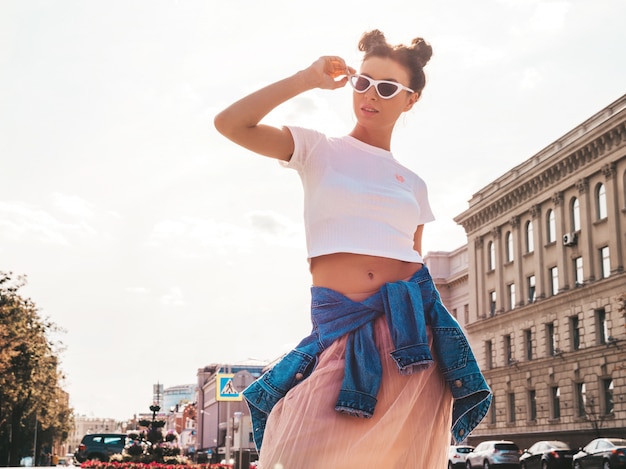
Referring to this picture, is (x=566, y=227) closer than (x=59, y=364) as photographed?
Yes

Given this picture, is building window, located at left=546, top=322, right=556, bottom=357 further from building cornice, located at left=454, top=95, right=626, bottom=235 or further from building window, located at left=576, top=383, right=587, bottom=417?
building cornice, located at left=454, top=95, right=626, bottom=235

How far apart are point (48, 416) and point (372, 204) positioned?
76931mm

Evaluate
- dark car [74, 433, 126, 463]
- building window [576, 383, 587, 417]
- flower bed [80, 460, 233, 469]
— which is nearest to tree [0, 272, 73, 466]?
dark car [74, 433, 126, 463]

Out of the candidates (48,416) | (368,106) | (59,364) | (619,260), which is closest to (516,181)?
(619,260)

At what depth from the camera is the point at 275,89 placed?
10.4 ft

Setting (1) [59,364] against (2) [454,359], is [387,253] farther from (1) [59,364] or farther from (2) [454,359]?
(1) [59,364]

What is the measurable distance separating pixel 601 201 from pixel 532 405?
13746 mm

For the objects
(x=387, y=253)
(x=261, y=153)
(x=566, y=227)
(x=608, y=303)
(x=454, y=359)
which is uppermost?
(x=566, y=227)

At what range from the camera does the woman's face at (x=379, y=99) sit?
349cm

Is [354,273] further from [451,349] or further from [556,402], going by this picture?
[556,402]

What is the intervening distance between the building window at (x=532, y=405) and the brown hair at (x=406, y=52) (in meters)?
55.2

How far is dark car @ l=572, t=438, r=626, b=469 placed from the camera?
3212 centimetres

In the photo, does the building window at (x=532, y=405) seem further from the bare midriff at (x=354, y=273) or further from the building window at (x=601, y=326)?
the bare midriff at (x=354, y=273)

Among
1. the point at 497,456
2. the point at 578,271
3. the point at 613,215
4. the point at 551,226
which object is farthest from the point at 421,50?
the point at 551,226
